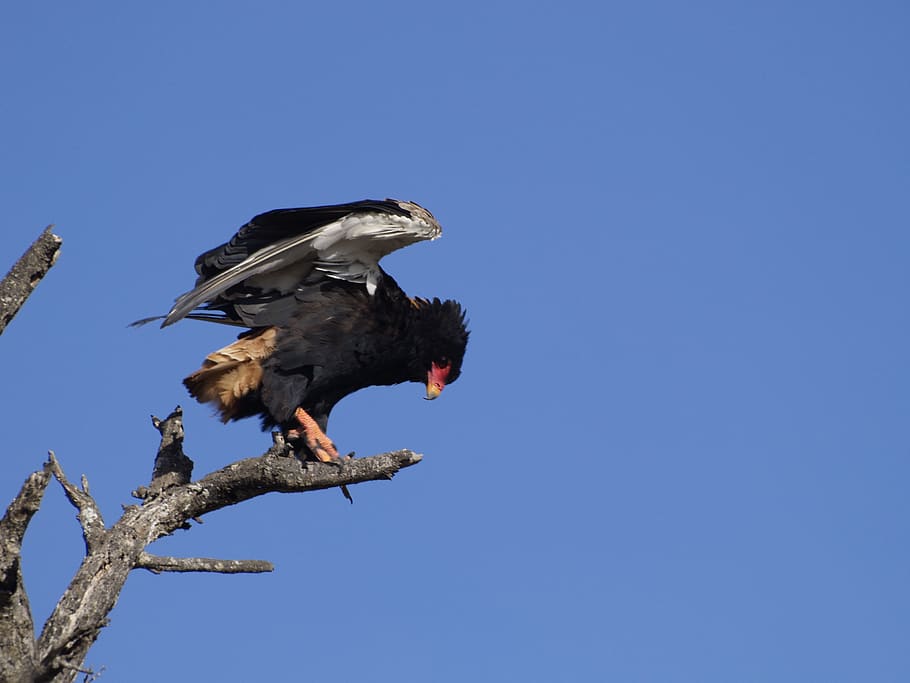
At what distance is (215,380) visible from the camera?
20.8 feet

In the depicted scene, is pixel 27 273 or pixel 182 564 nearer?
pixel 27 273

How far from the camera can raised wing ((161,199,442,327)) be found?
6059mm

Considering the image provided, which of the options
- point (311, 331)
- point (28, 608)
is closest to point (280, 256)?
point (311, 331)

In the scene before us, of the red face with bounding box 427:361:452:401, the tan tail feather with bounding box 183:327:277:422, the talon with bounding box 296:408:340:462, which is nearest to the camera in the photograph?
the talon with bounding box 296:408:340:462

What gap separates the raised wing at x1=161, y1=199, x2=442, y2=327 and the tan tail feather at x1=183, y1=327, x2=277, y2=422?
12.2 inches

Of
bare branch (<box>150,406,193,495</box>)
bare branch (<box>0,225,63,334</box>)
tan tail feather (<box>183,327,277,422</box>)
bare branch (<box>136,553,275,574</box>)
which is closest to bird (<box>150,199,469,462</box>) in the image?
tan tail feather (<box>183,327,277,422</box>)

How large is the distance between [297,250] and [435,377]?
4.03 feet

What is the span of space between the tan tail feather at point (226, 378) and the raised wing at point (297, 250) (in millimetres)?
310

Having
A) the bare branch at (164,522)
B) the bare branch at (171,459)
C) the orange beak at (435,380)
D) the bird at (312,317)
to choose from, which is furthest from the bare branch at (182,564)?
the orange beak at (435,380)

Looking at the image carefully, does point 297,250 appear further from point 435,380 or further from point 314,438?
point 435,380

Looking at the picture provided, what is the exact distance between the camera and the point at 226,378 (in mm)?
6336

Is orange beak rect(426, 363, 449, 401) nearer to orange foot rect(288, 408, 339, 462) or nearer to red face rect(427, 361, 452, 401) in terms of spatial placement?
red face rect(427, 361, 452, 401)

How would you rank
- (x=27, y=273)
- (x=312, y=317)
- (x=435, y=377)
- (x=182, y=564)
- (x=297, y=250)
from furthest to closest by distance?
(x=435, y=377), (x=312, y=317), (x=297, y=250), (x=182, y=564), (x=27, y=273)

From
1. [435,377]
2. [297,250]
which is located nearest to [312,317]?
[297,250]
